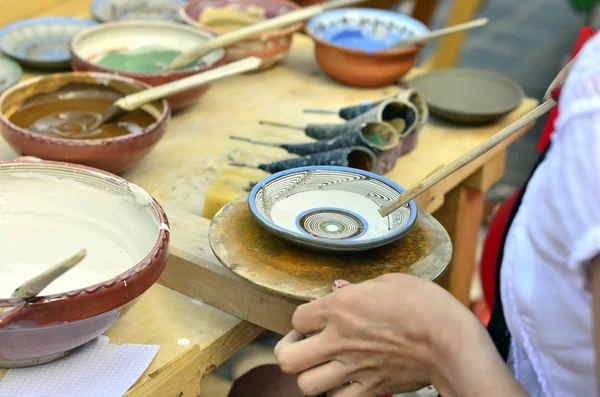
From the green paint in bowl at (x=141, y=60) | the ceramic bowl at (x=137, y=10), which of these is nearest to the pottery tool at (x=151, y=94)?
the green paint in bowl at (x=141, y=60)

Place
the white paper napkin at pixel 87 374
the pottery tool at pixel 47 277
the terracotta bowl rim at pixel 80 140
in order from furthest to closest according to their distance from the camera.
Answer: the terracotta bowl rim at pixel 80 140, the white paper napkin at pixel 87 374, the pottery tool at pixel 47 277

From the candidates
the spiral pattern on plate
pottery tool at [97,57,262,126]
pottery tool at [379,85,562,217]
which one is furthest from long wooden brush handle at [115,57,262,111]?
pottery tool at [379,85,562,217]

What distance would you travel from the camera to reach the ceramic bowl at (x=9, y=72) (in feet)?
5.04

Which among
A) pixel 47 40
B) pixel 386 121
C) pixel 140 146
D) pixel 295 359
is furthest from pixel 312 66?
pixel 295 359

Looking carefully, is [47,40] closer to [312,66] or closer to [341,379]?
[312,66]

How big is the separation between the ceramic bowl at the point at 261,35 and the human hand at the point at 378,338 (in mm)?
1020

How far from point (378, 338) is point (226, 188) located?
1.56 feet

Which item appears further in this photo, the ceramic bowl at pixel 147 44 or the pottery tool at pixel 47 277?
the ceramic bowl at pixel 147 44

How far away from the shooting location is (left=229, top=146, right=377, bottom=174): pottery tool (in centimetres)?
123

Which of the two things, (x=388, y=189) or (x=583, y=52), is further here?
(x=388, y=189)

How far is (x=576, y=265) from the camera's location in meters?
0.59

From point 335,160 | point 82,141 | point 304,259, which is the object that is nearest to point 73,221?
point 82,141

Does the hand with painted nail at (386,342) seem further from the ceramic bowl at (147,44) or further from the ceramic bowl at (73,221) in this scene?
the ceramic bowl at (147,44)

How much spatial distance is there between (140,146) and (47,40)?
70 centimetres
